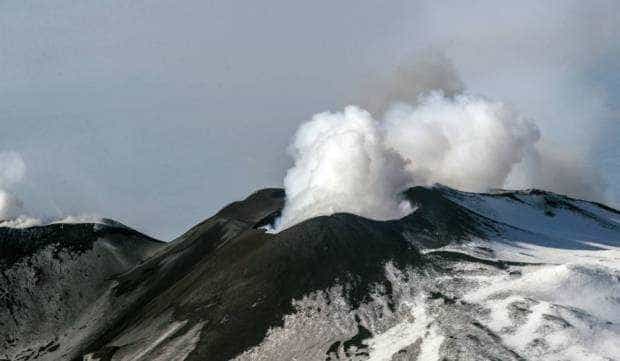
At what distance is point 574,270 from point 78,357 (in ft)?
262

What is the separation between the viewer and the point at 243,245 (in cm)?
15700

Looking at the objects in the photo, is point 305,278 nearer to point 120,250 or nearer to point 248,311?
point 248,311

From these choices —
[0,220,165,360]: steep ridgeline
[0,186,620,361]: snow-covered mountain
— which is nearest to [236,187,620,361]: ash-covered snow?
[0,186,620,361]: snow-covered mountain

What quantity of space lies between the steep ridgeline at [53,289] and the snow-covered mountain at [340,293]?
40cm

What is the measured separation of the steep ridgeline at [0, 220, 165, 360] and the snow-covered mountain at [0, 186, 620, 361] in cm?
40

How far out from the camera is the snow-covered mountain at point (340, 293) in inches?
4498

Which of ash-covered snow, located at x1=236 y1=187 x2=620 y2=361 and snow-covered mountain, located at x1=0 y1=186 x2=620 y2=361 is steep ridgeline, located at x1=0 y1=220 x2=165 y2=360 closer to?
snow-covered mountain, located at x1=0 y1=186 x2=620 y2=361

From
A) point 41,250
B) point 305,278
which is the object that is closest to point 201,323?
Answer: point 305,278

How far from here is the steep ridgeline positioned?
16000cm

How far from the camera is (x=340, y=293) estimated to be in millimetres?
129500

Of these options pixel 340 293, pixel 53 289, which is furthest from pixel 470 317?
pixel 53 289

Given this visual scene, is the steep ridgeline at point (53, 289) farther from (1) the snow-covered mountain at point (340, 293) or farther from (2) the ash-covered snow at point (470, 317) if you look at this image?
(2) the ash-covered snow at point (470, 317)

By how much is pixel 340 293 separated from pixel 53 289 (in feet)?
244

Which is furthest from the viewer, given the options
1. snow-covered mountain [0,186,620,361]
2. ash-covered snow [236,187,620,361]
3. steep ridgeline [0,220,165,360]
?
steep ridgeline [0,220,165,360]
